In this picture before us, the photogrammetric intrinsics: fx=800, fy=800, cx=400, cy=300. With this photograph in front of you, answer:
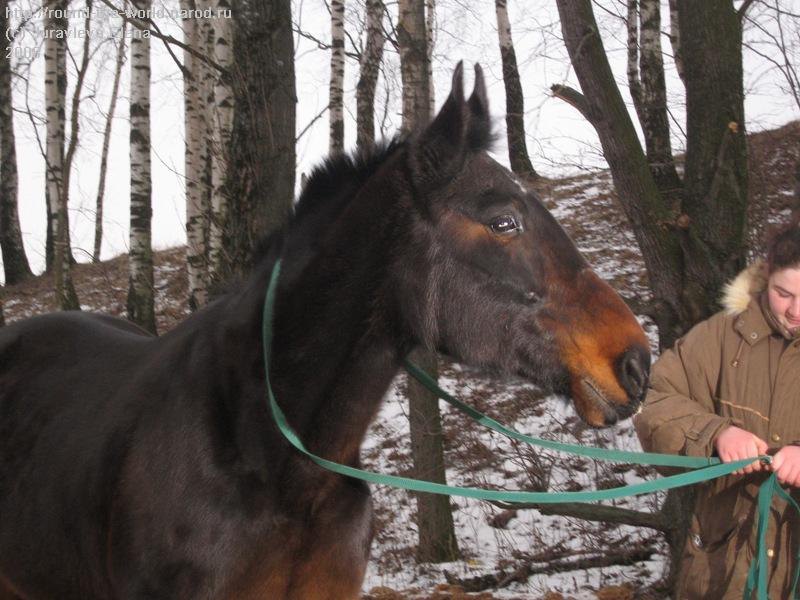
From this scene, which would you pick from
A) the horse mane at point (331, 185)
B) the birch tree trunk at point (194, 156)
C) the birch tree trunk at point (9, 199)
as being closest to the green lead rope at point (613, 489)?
the horse mane at point (331, 185)

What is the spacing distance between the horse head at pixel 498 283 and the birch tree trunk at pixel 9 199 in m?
16.7

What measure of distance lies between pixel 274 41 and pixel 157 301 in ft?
39.1

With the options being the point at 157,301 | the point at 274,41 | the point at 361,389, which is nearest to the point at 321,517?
the point at 361,389

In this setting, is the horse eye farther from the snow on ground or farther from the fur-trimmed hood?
the fur-trimmed hood

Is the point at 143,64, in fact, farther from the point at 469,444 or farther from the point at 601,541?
the point at 601,541

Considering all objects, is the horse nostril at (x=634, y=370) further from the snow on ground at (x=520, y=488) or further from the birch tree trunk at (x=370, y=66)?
the birch tree trunk at (x=370, y=66)

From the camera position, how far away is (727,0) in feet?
16.1

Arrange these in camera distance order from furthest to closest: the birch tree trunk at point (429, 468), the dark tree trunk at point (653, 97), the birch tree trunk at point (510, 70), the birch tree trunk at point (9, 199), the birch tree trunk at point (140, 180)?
1. the birch tree trunk at point (9, 199)
2. the birch tree trunk at point (510, 70)
3. the birch tree trunk at point (140, 180)
4. the birch tree trunk at point (429, 468)
5. the dark tree trunk at point (653, 97)

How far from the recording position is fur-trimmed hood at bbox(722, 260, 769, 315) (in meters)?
2.89

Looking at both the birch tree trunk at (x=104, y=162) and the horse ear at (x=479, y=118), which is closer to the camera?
the horse ear at (x=479, y=118)

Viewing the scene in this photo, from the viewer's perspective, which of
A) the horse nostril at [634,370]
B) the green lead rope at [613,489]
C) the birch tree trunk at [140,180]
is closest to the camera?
the horse nostril at [634,370]

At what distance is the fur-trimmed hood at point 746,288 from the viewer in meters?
2.89

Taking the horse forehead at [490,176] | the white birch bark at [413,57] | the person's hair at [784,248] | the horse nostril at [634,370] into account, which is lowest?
the horse nostril at [634,370]

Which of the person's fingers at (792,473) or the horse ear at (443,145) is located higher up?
the horse ear at (443,145)
